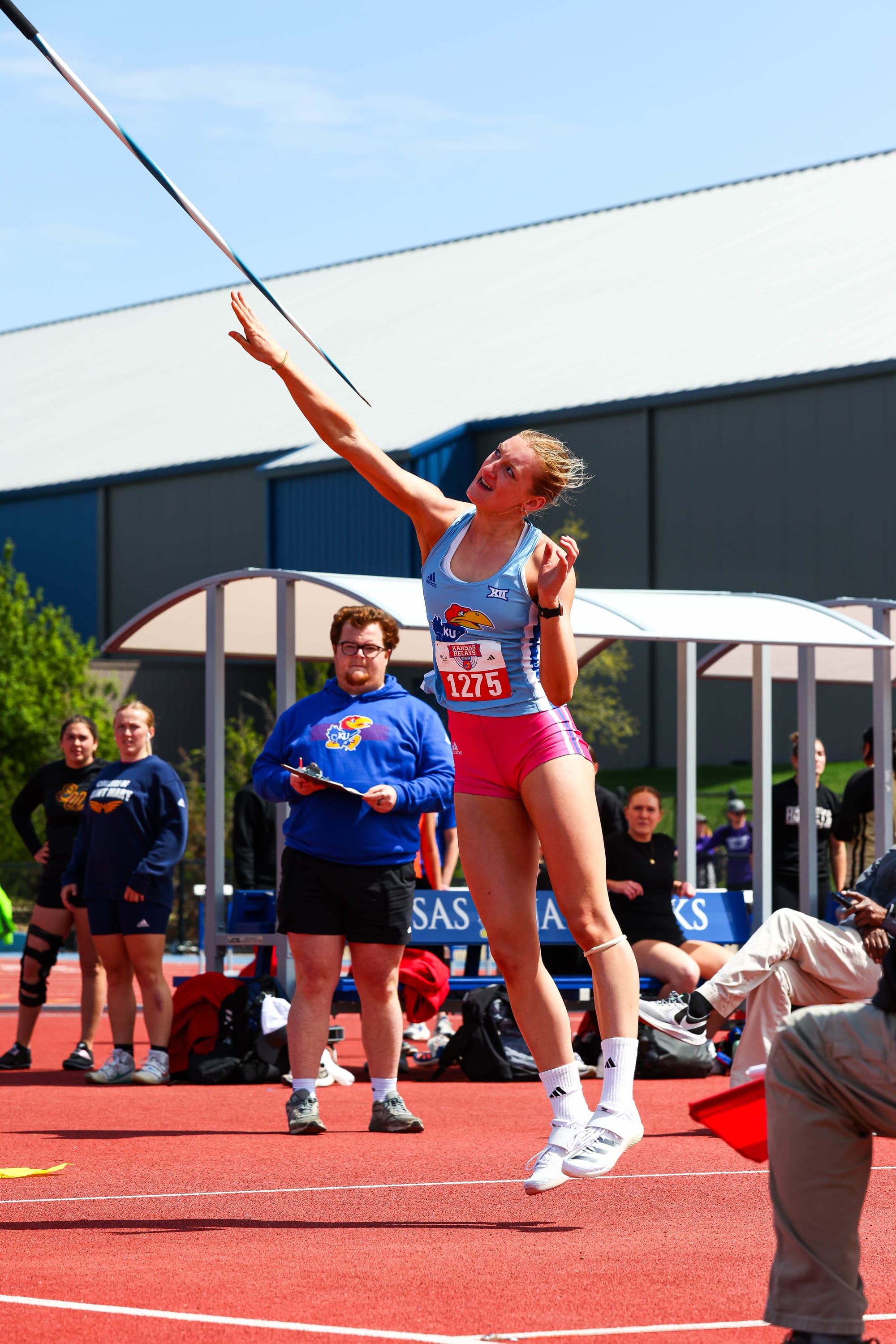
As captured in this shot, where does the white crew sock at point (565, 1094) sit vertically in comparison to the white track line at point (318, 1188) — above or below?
above

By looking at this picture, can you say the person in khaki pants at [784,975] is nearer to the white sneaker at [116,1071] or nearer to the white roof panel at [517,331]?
the white sneaker at [116,1071]

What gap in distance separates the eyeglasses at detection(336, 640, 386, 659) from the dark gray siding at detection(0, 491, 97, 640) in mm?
40313

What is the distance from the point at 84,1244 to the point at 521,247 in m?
47.5

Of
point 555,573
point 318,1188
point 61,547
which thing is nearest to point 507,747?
point 555,573

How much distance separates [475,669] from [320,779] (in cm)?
271

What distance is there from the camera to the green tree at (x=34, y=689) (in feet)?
114

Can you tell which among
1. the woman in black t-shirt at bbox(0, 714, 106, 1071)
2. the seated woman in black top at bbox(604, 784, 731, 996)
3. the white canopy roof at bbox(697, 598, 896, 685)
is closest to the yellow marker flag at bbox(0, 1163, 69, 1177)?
the woman in black t-shirt at bbox(0, 714, 106, 1071)

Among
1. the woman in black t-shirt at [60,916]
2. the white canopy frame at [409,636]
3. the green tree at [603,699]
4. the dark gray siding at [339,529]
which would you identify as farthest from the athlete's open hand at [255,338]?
the dark gray siding at [339,529]

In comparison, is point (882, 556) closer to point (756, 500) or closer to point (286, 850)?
point (756, 500)

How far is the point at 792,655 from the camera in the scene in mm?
15906

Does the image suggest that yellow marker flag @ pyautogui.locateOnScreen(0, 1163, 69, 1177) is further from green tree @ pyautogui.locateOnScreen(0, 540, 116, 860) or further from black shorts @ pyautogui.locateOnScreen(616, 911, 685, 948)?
green tree @ pyautogui.locateOnScreen(0, 540, 116, 860)

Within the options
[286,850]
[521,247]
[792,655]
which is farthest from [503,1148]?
[521,247]

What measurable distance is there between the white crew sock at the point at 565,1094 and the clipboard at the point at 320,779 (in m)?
2.57

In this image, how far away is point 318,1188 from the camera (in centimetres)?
624
